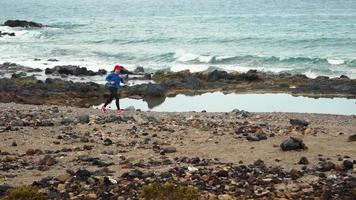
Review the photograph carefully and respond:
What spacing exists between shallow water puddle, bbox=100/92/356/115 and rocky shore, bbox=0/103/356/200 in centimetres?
783

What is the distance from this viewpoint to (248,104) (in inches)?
1118

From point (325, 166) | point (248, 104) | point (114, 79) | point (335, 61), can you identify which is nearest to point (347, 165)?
point (325, 166)

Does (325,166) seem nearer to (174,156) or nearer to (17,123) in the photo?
(174,156)

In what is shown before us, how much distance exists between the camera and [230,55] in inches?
1919

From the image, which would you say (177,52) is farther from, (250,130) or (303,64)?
(250,130)

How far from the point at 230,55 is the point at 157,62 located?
6.25 metres

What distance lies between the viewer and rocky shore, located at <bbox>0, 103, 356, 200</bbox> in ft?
32.7

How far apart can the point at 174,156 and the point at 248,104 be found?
52.6 feet

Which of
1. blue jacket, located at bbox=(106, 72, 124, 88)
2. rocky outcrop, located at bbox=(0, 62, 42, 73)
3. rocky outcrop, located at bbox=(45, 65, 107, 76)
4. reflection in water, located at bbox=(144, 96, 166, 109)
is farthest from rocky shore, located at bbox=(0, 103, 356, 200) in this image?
rocky outcrop, located at bbox=(0, 62, 42, 73)

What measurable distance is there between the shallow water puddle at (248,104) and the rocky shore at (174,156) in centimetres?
783

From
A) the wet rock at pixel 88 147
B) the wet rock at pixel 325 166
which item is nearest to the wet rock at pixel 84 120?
the wet rock at pixel 88 147

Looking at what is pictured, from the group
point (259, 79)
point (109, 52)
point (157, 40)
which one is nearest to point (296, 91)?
point (259, 79)

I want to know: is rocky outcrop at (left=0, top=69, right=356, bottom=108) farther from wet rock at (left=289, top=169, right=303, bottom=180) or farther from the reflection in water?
wet rock at (left=289, top=169, right=303, bottom=180)

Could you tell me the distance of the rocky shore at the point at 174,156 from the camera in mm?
9977
